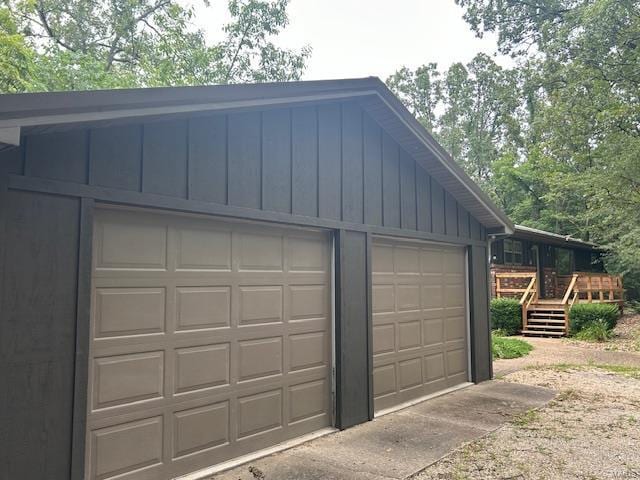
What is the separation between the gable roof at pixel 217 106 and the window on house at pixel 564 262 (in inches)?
672

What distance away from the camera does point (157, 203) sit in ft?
11.9

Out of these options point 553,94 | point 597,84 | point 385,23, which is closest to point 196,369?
point 597,84

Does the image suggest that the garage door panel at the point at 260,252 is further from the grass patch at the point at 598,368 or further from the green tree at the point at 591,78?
the green tree at the point at 591,78

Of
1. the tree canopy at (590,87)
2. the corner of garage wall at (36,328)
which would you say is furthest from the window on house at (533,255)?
the corner of garage wall at (36,328)

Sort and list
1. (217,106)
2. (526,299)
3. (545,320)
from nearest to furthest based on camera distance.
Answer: (217,106) → (545,320) → (526,299)

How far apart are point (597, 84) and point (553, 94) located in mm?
1877

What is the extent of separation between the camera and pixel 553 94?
49.7ft

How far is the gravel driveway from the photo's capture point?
160 inches

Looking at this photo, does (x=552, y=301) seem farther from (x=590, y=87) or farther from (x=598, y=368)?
(x=598, y=368)

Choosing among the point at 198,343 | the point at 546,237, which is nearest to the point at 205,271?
the point at 198,343

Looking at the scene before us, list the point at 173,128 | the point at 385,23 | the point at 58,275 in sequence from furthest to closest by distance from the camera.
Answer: the point at 385,23
the point at 173,128
the point at 58,275

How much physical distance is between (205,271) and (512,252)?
16.3 meters

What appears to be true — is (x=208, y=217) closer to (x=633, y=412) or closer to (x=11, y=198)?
(x=11, y=198)

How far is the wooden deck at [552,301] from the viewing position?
14.1 meters
